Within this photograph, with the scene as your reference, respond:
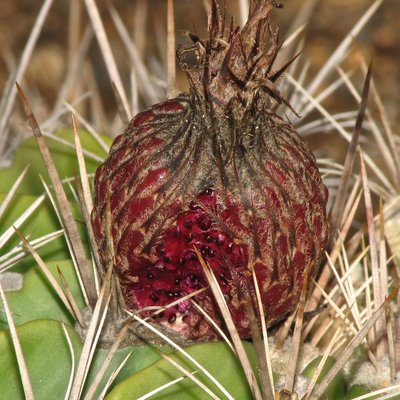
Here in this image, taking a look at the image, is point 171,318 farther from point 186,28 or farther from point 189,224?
point 186,28

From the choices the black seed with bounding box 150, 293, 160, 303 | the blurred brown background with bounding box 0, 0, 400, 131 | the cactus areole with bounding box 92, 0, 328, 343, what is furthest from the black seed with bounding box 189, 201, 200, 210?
the blurred brown background with bounding box 0, 0, 400, 131

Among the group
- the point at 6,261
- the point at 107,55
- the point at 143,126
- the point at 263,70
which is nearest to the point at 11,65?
the point at 107,55

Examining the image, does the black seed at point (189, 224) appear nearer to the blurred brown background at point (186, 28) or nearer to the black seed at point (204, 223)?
the black seed at point (204, 223)

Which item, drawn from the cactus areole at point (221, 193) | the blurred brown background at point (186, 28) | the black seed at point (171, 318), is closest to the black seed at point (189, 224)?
the cactus areole at point (221, 193)

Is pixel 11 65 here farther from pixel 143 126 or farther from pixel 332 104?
pixel 332 104

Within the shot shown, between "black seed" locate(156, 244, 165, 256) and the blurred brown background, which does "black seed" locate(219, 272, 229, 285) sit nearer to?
"black seed" locate(156, 244, 165, 256)
